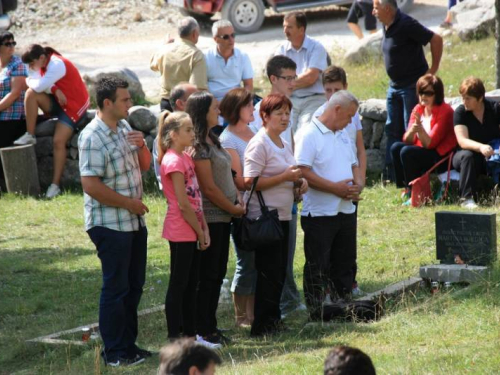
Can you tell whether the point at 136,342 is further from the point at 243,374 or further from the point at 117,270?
the point at 243,374

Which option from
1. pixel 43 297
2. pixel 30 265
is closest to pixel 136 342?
pixel 43 297

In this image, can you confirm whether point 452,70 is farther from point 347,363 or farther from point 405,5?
point 347,363

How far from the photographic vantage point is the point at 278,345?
6.55 m

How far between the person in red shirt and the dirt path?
6.75 m

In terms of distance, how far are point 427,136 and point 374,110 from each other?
5.39 feet

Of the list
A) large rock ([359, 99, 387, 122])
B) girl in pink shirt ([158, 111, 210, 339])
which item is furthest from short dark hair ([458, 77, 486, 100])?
girl in pink shirt ([158, 111, 210, 339])

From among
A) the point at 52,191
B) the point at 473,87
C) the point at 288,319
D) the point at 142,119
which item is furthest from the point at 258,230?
the point at 52,191

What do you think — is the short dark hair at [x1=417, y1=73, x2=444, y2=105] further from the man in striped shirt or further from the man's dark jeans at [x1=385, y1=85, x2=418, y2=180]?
the man in striped shirt

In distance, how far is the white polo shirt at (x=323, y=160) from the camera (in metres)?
7.05

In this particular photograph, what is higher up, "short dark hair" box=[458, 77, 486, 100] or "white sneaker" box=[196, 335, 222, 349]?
"short dark hair" box=[458, 77, 486, 100]

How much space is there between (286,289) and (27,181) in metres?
5.41

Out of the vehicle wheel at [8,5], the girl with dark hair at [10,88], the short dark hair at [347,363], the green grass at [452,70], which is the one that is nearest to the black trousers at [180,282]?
the short dark hair at [347,363]

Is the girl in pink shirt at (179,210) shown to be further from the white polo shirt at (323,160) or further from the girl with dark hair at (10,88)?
the girl with dark hair at (10,88)

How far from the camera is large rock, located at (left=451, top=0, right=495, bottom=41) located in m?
16.4
